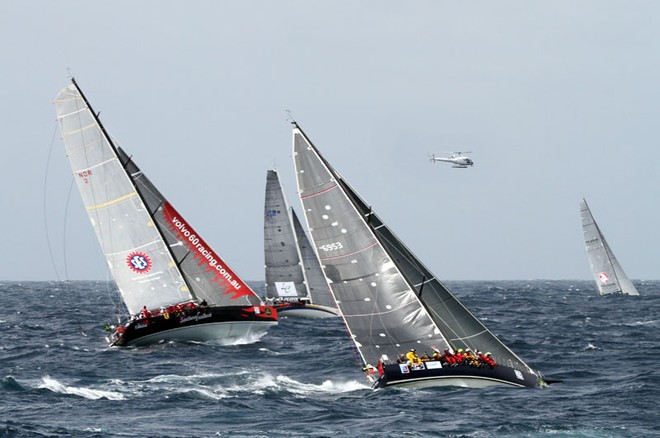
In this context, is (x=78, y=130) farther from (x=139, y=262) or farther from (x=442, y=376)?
(x=442, y=376)

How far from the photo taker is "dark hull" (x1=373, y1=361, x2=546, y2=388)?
2911cm

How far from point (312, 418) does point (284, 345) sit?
19.7 metres

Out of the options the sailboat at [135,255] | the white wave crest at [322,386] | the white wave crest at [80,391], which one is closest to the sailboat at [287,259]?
the sailboat at [135,255]

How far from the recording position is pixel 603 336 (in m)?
48.8

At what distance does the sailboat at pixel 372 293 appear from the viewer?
30.6 metres

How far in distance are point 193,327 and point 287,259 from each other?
2234cm

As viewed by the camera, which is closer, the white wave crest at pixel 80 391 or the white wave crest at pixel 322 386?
the white wave crest at pixel 80 391

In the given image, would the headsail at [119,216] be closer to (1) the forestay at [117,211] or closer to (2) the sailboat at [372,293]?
(1) the forestay at [117,211]

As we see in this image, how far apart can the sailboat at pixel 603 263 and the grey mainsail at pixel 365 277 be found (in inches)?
2702

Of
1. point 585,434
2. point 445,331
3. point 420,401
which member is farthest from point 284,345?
point 585,434

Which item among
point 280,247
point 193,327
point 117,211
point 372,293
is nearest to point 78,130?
point 117,211

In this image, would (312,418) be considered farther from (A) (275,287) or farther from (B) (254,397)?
(A) (275,287)

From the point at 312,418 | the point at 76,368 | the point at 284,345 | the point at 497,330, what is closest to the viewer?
the point at 312,418

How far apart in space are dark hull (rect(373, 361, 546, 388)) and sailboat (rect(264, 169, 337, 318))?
115ft
